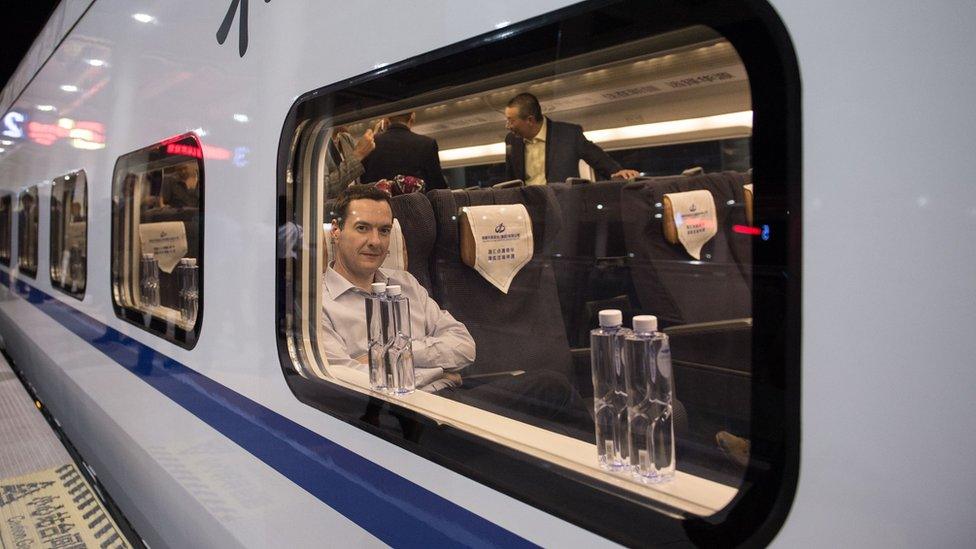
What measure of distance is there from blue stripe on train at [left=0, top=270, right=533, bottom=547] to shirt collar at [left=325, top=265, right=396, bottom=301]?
317mm

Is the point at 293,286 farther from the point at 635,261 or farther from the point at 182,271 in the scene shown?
the point at 635,261

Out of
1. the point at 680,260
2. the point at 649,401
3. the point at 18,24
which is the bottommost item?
the point at 649,401

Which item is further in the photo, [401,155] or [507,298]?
[507,298]

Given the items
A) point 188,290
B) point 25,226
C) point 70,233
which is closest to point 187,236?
point 188,290

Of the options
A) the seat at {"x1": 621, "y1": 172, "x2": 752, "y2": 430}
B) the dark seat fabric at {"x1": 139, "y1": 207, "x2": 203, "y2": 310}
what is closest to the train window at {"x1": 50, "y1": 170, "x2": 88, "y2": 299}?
the dark seat fabric at {"x1": 139, "y1": 207, "x2": 203, "y2": 310}

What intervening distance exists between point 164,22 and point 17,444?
9.22 feet

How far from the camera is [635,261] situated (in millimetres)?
2562

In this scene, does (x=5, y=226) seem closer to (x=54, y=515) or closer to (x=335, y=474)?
(x=54, y=515)

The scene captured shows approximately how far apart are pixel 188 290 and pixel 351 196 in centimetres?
84

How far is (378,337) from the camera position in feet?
4.99

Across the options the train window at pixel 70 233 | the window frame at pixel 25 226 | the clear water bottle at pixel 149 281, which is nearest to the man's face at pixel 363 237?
the clear water bottle at pixel 149 281

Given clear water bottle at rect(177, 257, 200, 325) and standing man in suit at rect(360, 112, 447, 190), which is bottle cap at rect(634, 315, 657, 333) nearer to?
standing man in suit at rect(360, 112, 447, 190)

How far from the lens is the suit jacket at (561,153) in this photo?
173 centimetres

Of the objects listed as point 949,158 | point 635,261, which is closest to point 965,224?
point 949,158
